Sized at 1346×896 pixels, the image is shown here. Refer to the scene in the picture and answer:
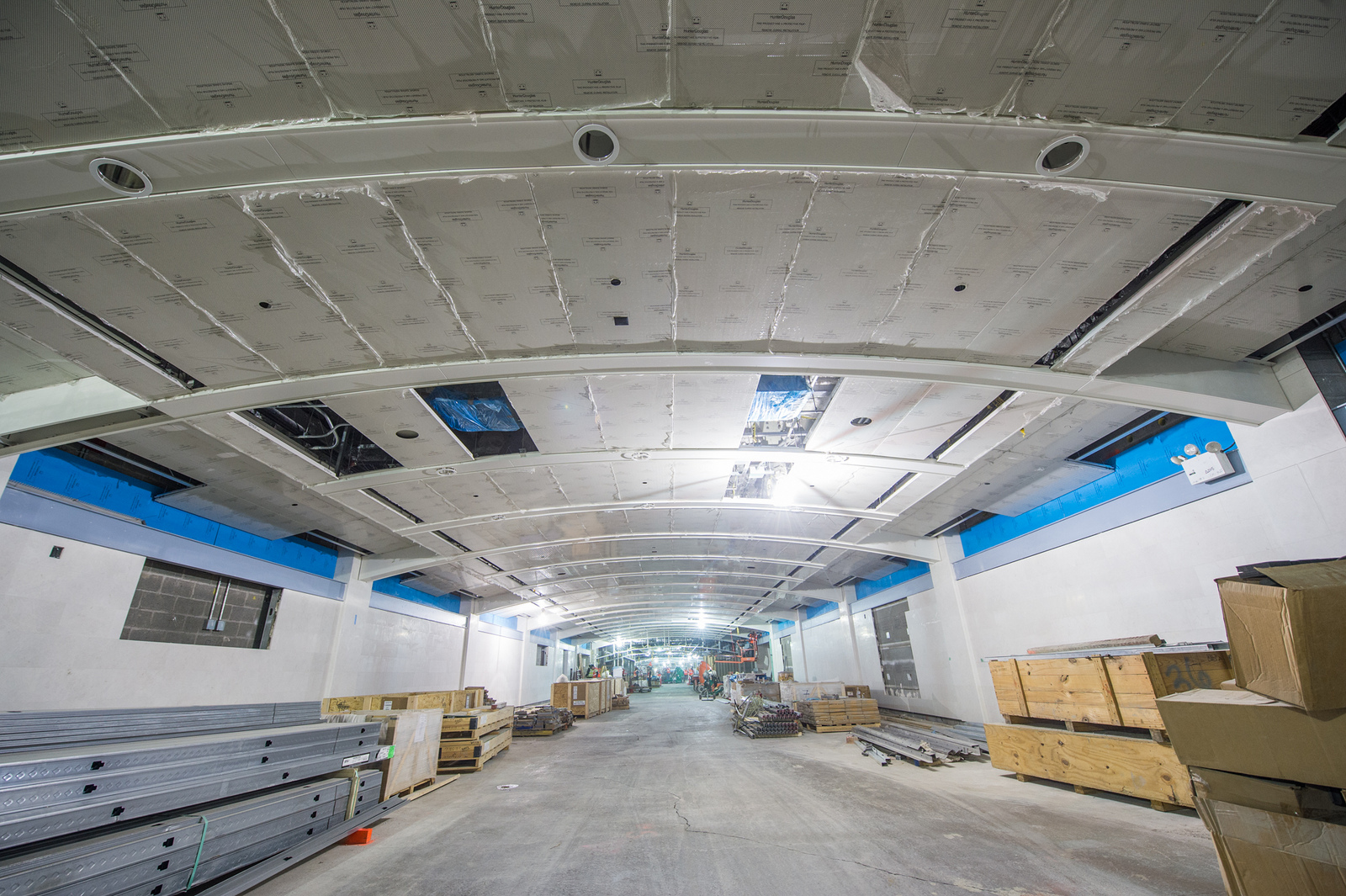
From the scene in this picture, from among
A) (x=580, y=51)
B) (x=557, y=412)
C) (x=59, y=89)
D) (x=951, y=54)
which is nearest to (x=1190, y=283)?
(x=951, y=54)

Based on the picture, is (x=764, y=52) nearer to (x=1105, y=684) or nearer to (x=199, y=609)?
(x=1105, y=684)

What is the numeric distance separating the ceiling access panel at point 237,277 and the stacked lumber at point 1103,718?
9621 millimetres

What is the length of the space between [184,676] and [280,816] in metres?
6.30

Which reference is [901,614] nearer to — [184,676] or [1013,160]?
[1013,160]

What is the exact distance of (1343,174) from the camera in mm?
3520

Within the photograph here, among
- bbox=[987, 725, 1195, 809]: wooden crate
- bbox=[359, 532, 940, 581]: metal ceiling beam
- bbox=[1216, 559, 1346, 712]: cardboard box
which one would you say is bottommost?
bbox=[987, 725, 1195, 809]: wooden crate

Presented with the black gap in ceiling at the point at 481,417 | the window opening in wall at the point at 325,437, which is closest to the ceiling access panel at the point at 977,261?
the black gap in ceiling at the point at 481,417

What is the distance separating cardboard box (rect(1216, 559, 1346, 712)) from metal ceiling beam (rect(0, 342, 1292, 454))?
3664 millimetres

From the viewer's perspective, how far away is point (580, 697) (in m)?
21.2

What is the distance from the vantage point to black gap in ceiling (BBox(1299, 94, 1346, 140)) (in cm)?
331

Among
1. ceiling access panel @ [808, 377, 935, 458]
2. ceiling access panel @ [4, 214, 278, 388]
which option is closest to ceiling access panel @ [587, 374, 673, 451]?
ceiling access panel @ [808, 377, 935, 458]

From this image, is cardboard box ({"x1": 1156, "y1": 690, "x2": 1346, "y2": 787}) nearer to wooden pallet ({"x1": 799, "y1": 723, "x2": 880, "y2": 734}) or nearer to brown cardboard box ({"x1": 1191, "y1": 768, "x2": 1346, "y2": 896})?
brown cardboard box ({"x1": 1191, "y1": 768, "x2": 1346, "y2": 896})

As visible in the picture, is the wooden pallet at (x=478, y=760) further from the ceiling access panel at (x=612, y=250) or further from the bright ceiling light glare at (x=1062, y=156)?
the bright ceiling light glare at (x=1062, y=156)

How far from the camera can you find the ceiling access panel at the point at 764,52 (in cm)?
280
